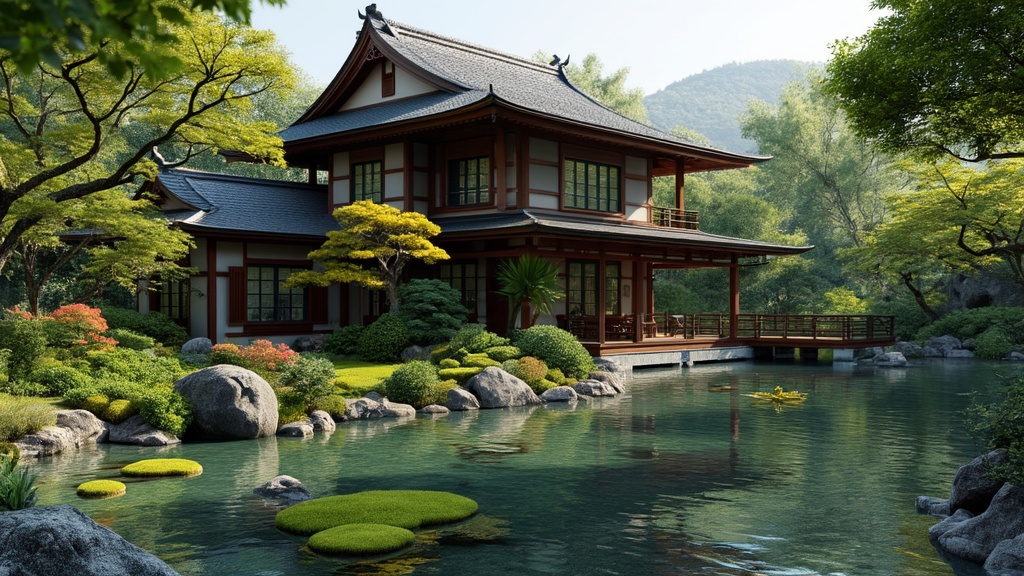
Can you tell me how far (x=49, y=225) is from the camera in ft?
65.7

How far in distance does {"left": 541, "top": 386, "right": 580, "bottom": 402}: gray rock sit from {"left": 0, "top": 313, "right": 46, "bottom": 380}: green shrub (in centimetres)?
1030

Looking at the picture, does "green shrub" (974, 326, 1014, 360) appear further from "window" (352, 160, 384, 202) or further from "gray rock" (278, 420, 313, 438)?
"gray rock" (278, 420, 313, 438)

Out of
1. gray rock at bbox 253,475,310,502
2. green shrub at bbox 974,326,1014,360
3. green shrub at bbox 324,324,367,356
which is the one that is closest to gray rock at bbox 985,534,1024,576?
gray rock at bbox 253,475,310,502

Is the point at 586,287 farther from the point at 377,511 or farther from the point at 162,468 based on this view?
the point at 377,511

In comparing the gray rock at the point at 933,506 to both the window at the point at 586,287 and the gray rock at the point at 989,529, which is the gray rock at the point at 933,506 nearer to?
the gray rock at the point at 989,529

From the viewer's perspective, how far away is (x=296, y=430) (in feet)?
51.4

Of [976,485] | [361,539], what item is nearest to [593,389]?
[976,485]

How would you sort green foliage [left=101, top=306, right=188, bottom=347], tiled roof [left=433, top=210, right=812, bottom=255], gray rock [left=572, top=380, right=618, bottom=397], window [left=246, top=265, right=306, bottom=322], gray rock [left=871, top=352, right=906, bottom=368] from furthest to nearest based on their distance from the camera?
gray rock [left=871, top=352, right=906, bottom=368], window [left=246, top=265, right=306, bottom=322], green foliage [left=101, top=306, right=188, bottom=347], tiled roof [left=433, top=210, right=812, bottom=255], gray rock [left=572, top=380, right=618, bottom=397]

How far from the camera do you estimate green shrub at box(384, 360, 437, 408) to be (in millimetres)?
18672

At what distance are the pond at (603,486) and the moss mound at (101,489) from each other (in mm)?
261

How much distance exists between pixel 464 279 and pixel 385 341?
204 inches

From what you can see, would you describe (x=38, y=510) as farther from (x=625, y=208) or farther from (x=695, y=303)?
(x=695, y=303)

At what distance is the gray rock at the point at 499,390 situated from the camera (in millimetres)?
19500

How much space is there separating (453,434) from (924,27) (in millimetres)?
10132
